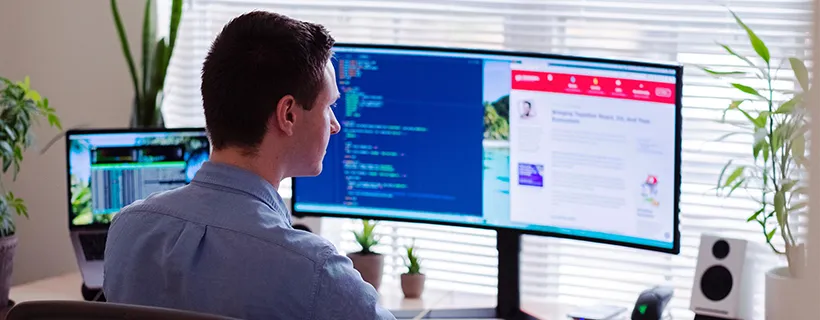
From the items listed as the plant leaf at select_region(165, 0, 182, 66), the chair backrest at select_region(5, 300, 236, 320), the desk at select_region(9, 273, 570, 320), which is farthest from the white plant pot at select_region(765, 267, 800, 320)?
the plant leaf at select_region(165, 0, 182, 66)

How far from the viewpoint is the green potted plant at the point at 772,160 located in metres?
1.93

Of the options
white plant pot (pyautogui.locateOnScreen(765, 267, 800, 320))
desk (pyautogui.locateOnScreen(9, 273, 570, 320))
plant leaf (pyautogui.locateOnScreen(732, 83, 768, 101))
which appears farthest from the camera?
desk (pyautogui.locateOnScreen(9, 273, 570, 320))

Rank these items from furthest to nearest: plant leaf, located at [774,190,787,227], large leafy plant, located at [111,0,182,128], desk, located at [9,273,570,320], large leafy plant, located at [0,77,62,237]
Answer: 1. large leafy plant, located at [111,0,182,128]
2. large leafy plant, located at [0,77,62,237]
3. desk, located at [9,273,570,320]
4. plant leaf, located at [774,190,787,227]

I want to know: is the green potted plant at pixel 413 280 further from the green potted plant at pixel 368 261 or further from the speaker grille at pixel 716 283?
the speaker grille at pixel 716 283

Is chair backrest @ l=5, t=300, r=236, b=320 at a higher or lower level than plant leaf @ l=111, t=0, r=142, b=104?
lower

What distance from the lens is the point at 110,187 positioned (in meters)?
2.29

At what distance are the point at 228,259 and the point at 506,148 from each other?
0.92 metres

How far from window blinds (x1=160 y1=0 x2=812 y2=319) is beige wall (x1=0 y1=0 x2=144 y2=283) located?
161mm

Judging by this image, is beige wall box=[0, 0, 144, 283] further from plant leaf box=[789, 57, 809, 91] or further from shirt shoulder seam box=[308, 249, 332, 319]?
shirt shoulder seam box=[308, 249, 332, 319]

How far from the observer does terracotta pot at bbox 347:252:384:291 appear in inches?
88.7

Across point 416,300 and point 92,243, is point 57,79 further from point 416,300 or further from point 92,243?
point 416,300

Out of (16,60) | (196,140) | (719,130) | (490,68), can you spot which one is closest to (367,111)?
(490,68)

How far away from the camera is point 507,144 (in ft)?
6.62

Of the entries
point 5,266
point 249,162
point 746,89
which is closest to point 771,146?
point 746,89
